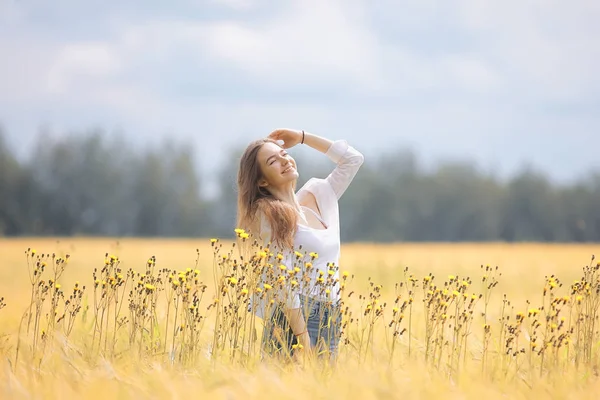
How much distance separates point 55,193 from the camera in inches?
1348

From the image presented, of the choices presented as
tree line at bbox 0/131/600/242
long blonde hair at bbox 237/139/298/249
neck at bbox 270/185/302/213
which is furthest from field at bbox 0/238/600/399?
tree line at bbox 0/131/600/242

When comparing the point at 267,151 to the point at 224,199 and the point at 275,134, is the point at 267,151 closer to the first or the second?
the point at 275,134

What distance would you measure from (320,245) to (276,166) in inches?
23.2

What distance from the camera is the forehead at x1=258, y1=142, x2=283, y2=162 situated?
4700 mm

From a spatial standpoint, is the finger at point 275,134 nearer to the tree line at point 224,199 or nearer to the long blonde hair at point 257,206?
the long blonde hair at point 257,206

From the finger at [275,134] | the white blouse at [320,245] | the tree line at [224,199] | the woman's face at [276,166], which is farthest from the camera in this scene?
the tree line at [224,199]

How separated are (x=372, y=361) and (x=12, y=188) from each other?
3235 cm

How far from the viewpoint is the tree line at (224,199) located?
33.5m

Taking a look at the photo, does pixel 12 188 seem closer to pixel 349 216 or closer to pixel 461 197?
pixel 349 216

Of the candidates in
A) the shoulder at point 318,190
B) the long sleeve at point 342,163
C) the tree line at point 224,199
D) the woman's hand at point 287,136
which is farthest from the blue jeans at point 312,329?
the tree line at point 224,199

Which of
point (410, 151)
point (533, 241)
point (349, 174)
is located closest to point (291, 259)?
point (349, 174)

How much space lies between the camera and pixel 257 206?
468cm

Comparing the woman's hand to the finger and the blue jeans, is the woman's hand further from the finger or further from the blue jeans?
the blue jeans

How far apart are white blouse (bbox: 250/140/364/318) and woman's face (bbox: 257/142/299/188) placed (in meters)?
0.28
